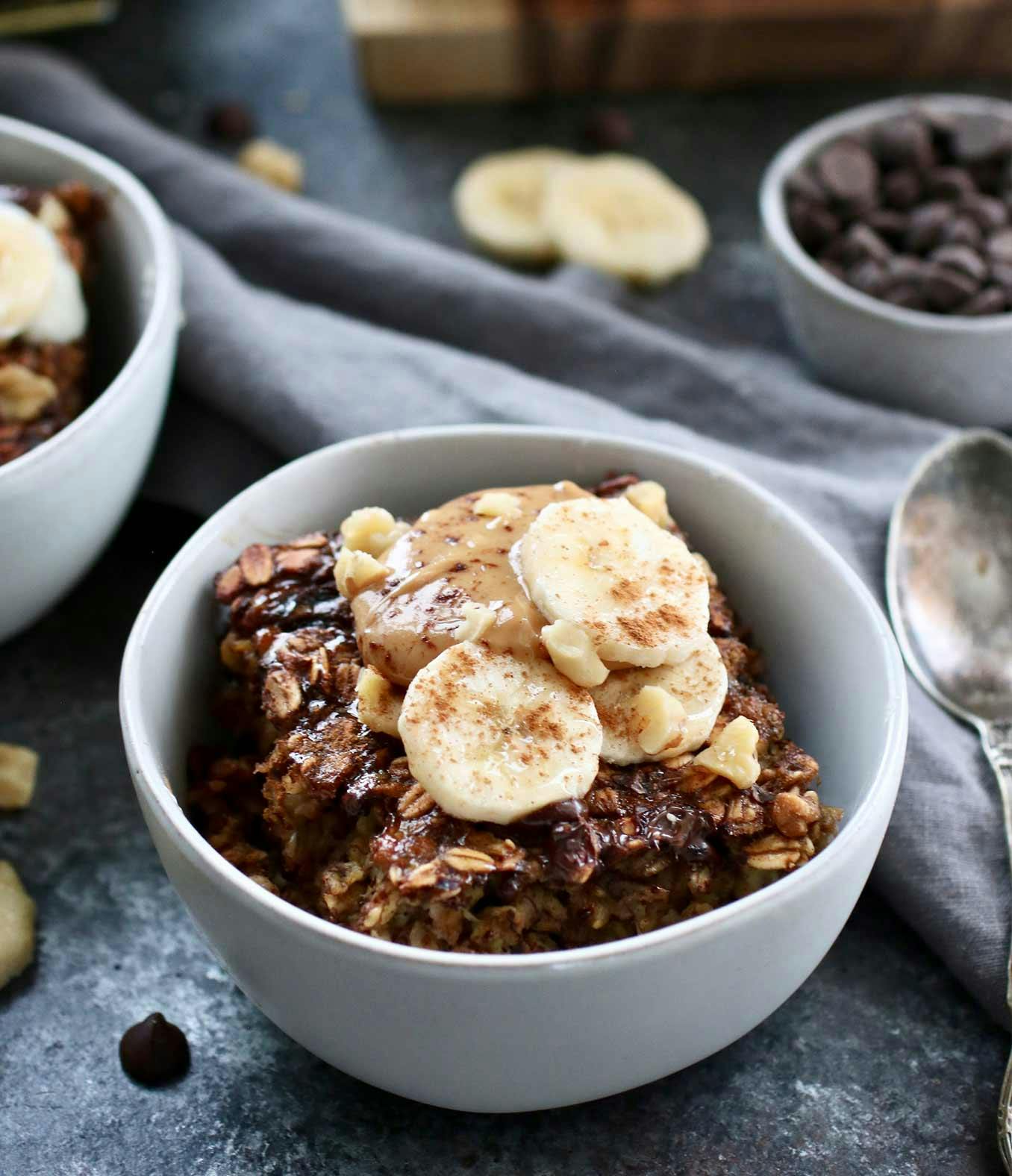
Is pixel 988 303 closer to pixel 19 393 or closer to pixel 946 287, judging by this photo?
pixel 946 287

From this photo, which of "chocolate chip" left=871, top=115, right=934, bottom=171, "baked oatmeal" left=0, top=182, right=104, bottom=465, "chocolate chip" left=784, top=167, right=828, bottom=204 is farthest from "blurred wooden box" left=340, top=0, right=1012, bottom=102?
"baked oatmeal" left=0, top=182, right=104, bottom=465

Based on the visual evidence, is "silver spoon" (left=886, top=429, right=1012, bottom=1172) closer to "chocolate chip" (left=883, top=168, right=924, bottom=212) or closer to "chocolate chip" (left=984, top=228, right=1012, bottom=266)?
"chocolate chip" (left=984, top=228, right=1012, bottom=266)

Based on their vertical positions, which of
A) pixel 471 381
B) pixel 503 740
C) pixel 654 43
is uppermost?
pixel 503 740

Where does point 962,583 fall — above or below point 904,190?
below

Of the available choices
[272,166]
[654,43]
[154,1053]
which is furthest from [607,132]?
[154,1053]

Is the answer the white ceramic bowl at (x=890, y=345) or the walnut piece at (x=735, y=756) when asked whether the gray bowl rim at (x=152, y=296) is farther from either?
the white ceramic bowl at (x=890, y=345)

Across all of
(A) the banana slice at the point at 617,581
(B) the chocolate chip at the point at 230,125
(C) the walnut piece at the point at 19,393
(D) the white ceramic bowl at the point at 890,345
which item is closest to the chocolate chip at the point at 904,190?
(D) the white ceramic bowl at the point at 890,345
